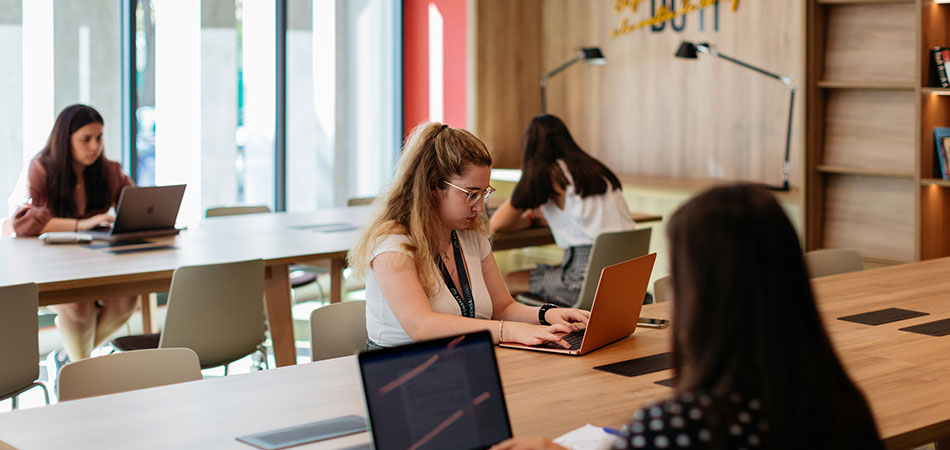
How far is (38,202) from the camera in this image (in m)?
4.33

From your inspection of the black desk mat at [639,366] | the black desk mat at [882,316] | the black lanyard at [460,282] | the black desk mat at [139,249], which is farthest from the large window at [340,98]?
the black desk mat at [639,366]

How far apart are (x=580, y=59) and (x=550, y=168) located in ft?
8.93

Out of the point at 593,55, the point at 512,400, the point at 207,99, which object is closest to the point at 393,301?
the point at 512,400

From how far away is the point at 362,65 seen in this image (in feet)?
24.8

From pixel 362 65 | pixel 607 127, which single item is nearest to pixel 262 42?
pixel 362 65

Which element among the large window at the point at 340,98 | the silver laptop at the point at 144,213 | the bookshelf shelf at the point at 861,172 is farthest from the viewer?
the large window at the point at 340,98

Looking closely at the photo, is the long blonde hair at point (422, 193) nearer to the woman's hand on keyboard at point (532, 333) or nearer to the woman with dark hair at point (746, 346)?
the woman's hand on keyboard at point (532, 333)

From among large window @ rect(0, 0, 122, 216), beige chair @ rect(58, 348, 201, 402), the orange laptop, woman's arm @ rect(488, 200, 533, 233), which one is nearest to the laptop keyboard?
the orange laptop

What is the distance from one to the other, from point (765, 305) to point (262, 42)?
6.19 m

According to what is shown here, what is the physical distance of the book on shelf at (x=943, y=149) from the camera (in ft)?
16.0

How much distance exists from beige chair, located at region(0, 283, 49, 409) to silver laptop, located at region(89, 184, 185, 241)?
1.09 m

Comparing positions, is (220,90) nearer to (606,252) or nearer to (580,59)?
(580,59)

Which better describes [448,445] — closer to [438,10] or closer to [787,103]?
[787,103]

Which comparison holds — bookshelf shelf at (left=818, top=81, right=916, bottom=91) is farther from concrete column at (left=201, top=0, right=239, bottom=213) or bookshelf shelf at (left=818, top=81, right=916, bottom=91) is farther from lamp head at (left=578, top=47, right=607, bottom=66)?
concrete column at (left=201, top=0, right=239, bottom=213)
